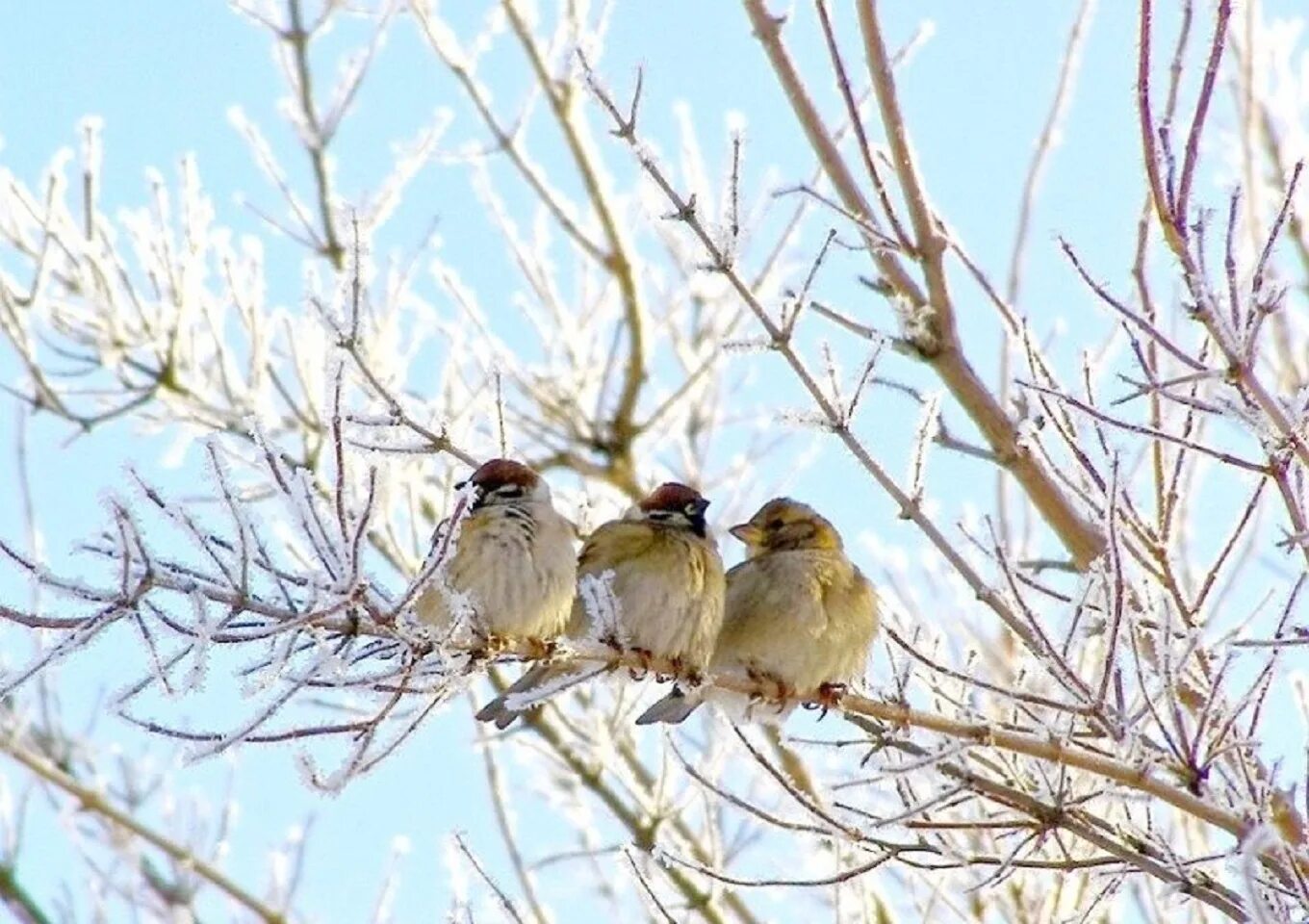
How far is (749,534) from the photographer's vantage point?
5625 mm

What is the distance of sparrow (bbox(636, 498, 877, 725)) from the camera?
16.6ft

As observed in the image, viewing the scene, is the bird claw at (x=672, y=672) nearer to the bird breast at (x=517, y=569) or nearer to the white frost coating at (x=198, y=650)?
the bird breast at (x=517, y=569)

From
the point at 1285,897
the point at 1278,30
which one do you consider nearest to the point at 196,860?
the point at 1285,897

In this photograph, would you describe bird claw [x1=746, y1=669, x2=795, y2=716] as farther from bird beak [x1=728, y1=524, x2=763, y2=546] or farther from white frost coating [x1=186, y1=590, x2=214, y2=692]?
white frost coating [x1=186, y1=590, x2=214, y2=692]

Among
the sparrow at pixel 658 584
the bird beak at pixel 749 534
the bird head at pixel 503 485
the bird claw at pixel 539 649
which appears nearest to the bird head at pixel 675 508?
the sparrow at pixel 658 584

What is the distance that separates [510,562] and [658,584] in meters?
0.53

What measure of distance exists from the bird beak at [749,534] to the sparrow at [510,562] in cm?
81

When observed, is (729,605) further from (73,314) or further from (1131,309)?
(73,314)

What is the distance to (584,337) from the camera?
7.99m

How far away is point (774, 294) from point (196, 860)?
3203mm

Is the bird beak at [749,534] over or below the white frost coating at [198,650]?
over

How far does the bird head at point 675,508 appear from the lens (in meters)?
5.38

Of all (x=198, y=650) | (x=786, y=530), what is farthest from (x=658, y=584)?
(x=198, y=650)

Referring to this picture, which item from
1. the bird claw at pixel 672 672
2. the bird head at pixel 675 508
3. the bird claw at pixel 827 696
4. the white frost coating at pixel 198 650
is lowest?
the white frost coating at pixel 198 650
